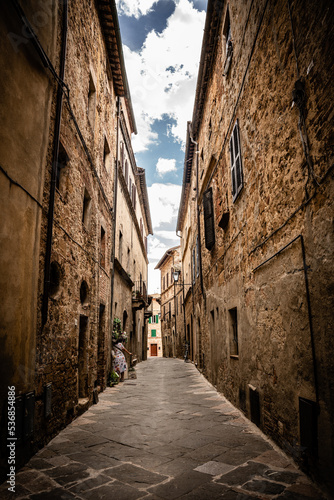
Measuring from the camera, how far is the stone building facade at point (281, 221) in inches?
113

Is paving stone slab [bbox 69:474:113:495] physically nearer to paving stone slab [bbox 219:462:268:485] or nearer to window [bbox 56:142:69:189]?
paving stone slab [bbox 219:462:268:485]

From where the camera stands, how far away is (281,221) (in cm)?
394

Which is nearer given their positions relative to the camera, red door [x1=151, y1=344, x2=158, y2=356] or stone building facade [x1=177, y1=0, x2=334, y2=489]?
stone building facade [x1=177, y1=0, x2=334, y2=489]

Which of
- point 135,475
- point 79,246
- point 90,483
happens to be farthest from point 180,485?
point 79,246

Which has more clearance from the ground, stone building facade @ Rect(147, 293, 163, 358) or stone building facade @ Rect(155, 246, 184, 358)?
stone building facade @ Rect(155, 246, 184, 358)

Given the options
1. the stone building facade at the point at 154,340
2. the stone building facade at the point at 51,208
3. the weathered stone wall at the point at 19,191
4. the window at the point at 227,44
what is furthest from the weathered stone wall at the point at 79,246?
the stone building facade at the point at 154,340

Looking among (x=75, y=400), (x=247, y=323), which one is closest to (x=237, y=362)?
(x=247, y=323)

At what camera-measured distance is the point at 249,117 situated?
5.39 meters

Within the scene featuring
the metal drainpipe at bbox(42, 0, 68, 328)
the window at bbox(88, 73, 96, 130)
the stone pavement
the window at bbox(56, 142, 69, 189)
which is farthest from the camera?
the window at bbox(88, 73, 96, 130)

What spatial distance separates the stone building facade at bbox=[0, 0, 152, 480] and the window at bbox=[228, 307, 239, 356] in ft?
9.99

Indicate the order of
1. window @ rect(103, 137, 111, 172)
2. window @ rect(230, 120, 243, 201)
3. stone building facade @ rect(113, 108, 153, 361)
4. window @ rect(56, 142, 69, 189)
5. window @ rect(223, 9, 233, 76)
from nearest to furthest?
1. window @ rect(56, 142, 69, 189)
2. window @ rect(230, 120, 243, 201)
3. window @ rect(223, 9, 233, 76)
4. window @ rect(103, 137, 111, 172)
5. stone building facade @ rect(113, 108, 153, 361)

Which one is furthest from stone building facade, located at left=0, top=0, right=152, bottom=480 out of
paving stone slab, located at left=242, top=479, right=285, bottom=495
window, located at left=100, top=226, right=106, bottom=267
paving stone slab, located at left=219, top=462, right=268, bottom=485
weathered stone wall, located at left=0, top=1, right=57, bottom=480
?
paving stone slab, located at left=242, top=479, right=285, bottom=495

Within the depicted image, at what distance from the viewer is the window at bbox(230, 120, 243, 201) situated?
6027 millimetres

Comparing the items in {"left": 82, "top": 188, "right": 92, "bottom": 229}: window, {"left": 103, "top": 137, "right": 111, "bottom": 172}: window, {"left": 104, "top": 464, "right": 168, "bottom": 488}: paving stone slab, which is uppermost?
{"left": 103, "top": 137, "right": 111, "bottom": 172}: window
